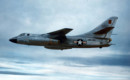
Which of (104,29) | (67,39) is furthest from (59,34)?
(104,29)

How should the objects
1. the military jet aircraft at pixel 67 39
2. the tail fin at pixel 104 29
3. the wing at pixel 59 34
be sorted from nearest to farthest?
the military jet aircraft at pixel 67 39
the wing at pixel 59 34
the tail fin at pixel 104 29

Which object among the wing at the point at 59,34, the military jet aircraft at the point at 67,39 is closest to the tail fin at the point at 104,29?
the military jet aircraft at the point at 67,39

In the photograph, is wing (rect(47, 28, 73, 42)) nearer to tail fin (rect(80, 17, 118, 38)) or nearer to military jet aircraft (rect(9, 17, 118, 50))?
military jet aircraft (rect(9, 17, 118, 50))

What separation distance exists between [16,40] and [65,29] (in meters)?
7.40

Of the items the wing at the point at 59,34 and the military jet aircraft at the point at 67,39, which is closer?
the military jet aircraft at the point at 67,39

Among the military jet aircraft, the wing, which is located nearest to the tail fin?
the military jet aircraft

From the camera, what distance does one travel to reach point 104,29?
1107 inches

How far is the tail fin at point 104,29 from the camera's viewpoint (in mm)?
28272

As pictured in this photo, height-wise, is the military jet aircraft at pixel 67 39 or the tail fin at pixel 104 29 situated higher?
the tail fin at pixel 104 29

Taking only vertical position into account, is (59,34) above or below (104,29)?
below

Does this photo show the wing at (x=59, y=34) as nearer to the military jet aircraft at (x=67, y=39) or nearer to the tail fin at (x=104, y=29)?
the military jet aircraft at (x=67, y=39)

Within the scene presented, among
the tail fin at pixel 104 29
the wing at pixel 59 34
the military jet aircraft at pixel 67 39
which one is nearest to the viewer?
the military jet aircraft at pixel 67 39

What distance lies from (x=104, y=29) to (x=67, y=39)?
5.57 m

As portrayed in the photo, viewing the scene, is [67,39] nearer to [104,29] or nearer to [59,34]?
[59,34]
